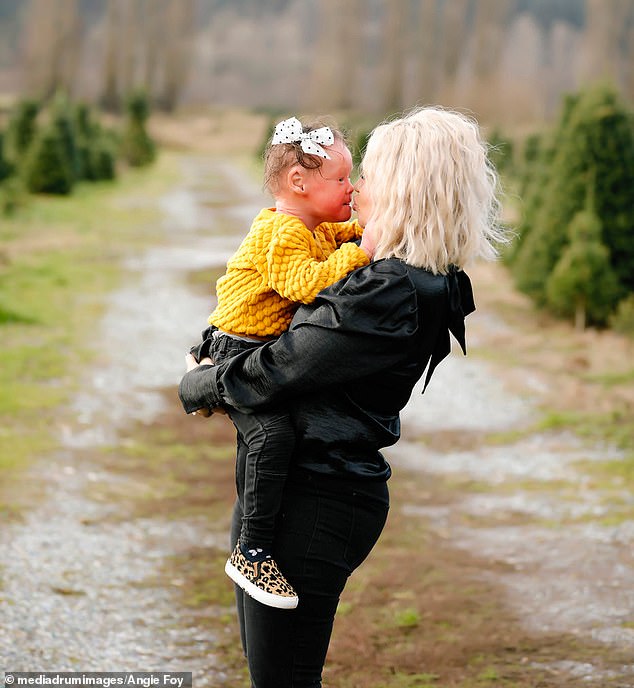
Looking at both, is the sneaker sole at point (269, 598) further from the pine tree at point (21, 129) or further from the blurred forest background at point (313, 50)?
the blurred forest background at point (313, 50)

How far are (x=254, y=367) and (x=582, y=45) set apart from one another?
40605 mm

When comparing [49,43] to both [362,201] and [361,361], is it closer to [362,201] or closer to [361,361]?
[362,201]

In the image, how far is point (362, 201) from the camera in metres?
2.13

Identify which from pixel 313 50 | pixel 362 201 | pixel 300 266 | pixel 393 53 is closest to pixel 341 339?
pixel 300 266

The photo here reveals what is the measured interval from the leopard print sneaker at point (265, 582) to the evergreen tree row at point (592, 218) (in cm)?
729

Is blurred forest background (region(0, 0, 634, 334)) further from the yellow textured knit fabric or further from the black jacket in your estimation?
the black jacket

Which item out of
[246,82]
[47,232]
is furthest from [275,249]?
[246,82]

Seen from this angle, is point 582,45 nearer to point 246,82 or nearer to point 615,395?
point 246,82

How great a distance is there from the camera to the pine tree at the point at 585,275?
8.95 m

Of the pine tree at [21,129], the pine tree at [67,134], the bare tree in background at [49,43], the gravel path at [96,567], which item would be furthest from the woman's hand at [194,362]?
the bare tree in background at [49,43]

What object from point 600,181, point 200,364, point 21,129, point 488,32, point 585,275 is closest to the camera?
point 200,364

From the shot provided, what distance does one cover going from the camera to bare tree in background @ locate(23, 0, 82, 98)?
44.3 metres

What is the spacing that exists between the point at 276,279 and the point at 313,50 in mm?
48220

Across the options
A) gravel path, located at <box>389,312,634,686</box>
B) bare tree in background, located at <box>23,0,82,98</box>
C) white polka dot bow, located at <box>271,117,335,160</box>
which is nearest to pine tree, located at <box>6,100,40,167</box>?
gravel path, located at <box>389,312,634,686</box>
